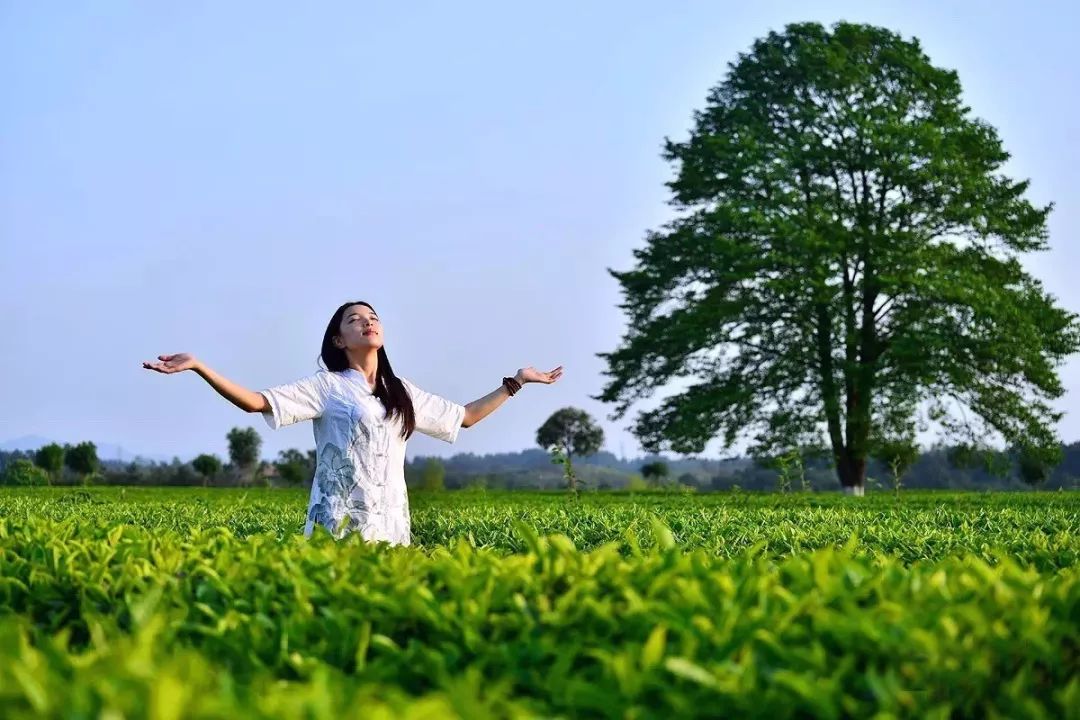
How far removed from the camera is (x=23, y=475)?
28.2 meters

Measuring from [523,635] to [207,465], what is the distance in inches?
1272

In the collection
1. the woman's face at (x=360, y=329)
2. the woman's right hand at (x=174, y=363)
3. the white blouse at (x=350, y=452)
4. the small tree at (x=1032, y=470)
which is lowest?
the white blouse at (x=350, y=452)

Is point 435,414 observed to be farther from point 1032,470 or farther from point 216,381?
point 1032,470

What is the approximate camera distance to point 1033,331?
92.4 feet

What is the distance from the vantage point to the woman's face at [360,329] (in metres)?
6.37

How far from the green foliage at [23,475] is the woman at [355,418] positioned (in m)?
23.4

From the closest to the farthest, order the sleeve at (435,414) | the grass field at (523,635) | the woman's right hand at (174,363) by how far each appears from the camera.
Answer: the grass field at (523,635)
the woman's right hand at (174,363)
the sleeve at (435,414)

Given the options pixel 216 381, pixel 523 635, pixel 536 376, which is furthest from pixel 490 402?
pixel 523 635

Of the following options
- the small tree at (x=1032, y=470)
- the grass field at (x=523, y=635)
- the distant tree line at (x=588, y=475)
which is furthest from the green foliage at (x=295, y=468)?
the grass field at (x=523, y=635)

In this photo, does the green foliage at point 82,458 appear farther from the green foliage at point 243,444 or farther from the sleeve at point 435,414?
the sleeve at point 435,414

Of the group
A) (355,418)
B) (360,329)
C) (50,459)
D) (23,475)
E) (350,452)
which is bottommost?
(350,452)

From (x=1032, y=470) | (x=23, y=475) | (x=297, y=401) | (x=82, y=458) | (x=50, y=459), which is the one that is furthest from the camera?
(x=1032, y=470)

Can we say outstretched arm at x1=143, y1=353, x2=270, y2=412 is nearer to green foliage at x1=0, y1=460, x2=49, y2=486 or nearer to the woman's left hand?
the woman's left hand

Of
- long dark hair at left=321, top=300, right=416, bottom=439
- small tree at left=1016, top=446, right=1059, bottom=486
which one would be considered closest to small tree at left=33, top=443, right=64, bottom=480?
small tree at left=1016, top=446, right=1059, bottom=486
